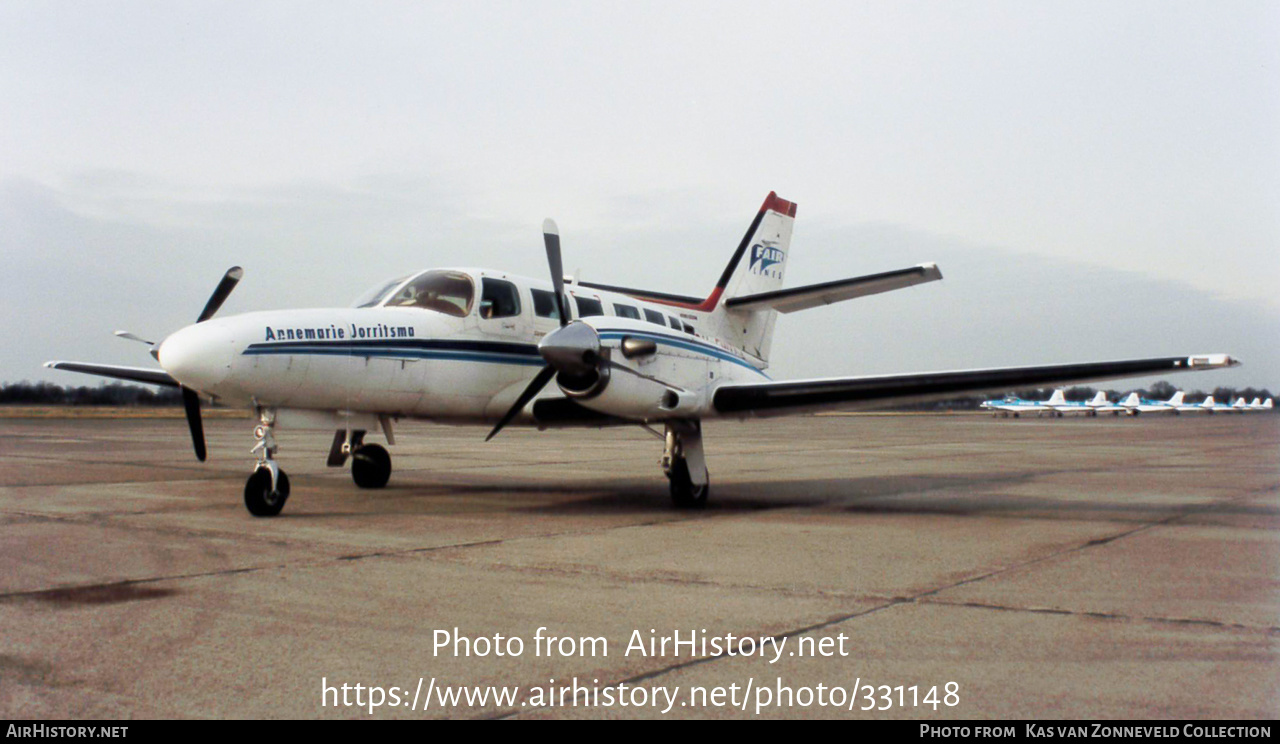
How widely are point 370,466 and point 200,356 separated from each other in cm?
485

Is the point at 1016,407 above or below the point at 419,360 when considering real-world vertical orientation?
below

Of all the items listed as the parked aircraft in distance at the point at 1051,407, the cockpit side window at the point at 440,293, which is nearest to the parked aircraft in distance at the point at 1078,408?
the parked aircraft in distance at the point at 1051,407

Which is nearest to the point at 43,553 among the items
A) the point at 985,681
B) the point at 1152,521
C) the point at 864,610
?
the point at 864,610

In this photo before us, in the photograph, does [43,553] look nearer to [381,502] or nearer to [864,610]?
[381,502]

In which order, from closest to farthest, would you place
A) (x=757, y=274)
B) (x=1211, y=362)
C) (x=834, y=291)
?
(x=1211, y=362) → (x=834, y=291) → (x=757, y=274)

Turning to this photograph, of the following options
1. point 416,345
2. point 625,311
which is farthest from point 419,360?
point 625,311

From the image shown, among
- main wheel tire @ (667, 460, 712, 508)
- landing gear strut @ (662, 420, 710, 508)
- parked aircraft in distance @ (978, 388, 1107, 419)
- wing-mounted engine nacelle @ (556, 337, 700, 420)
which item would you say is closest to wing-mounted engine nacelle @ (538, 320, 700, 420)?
wing-mounted engine nacelle @ (556, 337, 700, 420)

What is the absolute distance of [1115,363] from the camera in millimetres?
9719

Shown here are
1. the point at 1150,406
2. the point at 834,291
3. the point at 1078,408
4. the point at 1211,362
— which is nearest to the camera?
the point at 1211,362

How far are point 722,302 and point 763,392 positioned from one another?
3.70 metres

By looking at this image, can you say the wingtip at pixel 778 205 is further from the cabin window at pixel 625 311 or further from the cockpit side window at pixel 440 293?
the cockpit side window at pixel 440 293

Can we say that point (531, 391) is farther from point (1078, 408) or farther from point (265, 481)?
point (1078, 408)

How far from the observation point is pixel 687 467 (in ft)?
39.1

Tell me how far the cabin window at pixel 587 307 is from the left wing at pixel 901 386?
194cm
